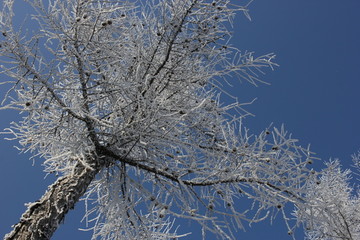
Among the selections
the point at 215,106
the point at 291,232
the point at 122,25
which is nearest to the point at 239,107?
the point at 215,106

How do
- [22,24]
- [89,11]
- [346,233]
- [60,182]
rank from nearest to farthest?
1. [22,24]
2. [60,182]
3. [89,11]
4. [346,233]

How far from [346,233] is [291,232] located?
17.8 feet

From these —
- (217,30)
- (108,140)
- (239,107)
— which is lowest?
(108,140)

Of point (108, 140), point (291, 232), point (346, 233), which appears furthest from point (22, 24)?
point (346, 233)

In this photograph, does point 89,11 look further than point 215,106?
No

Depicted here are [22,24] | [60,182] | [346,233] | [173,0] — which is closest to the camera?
[22,24]

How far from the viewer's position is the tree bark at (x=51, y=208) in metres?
2.50

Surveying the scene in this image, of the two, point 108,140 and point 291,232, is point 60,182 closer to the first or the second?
point 108,140

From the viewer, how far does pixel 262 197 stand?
279cm

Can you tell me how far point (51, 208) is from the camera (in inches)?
104

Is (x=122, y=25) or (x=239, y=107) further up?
(x=122, y=25)

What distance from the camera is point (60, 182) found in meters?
2.91

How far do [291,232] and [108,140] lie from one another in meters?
1.78

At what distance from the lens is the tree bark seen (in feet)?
8.21
